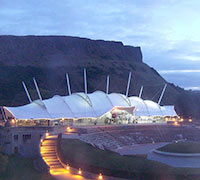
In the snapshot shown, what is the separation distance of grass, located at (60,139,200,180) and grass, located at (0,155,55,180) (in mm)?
3028

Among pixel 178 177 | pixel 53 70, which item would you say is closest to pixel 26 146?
pixel 178 177

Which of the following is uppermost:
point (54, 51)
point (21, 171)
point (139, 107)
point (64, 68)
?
point (54, 51)

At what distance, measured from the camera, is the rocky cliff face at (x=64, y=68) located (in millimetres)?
102594

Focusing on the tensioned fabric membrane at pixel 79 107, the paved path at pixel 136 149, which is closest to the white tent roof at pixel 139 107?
the tensioned fabric membrane at pixel 79 107

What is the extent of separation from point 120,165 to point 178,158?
31.3ft

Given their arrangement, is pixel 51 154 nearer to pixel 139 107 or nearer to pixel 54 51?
pixel 139 107

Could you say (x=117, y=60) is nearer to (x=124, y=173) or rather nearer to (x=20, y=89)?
(x=20, y=89)

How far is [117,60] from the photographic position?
147 meters

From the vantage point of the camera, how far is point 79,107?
5431 centimetres

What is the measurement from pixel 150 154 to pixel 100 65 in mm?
93758

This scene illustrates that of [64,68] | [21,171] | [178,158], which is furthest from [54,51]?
[178,158]

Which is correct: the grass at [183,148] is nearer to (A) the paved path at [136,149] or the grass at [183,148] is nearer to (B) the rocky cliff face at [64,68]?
(A) the paved path at [136,149]

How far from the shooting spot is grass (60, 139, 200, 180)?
85.6ft

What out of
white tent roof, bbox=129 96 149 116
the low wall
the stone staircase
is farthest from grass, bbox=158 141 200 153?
white tent roof, bbox=129 96 149 116
